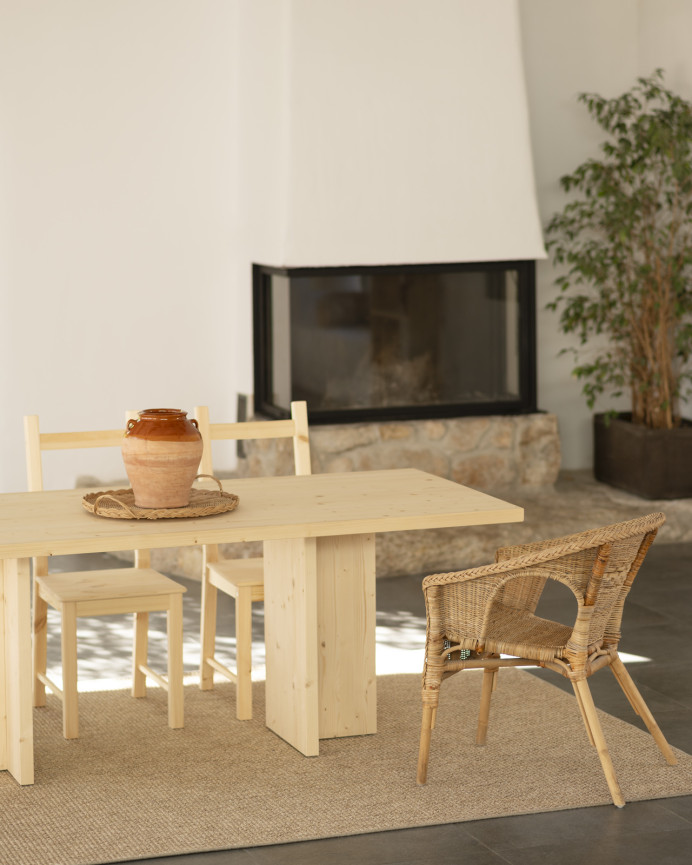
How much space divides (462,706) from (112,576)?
1058mm

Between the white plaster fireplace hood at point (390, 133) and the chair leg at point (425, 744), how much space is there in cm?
290

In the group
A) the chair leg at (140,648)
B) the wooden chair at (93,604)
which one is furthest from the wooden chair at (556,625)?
the chair leg at (140,648)

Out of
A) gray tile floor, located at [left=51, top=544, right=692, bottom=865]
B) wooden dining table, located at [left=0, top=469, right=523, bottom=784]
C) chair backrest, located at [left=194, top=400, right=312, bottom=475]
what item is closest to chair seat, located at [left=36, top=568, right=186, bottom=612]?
wooden dining table, located at [left=0, top=469, right=523, bottom=784]

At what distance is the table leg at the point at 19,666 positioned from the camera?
305cm

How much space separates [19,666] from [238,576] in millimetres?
775

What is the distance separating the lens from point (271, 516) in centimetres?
314

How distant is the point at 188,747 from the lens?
3.36 meters

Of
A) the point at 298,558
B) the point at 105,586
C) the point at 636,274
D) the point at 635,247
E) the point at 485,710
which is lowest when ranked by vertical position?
the point at 485,710

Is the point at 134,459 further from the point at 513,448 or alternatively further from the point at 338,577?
the point at 513,448

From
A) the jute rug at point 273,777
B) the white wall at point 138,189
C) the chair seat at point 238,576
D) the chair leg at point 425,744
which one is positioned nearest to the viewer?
the jute rug at point 273,777

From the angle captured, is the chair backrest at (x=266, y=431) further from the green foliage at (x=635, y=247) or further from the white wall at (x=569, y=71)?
the white wall at (x=569, y=71)

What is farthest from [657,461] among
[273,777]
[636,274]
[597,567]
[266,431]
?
[273,777]

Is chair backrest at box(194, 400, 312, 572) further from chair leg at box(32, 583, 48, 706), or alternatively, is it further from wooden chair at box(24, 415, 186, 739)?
chair leg at box(32, 583, 48, 706)

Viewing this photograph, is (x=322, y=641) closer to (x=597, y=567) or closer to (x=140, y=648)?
(x=140, y=648)
